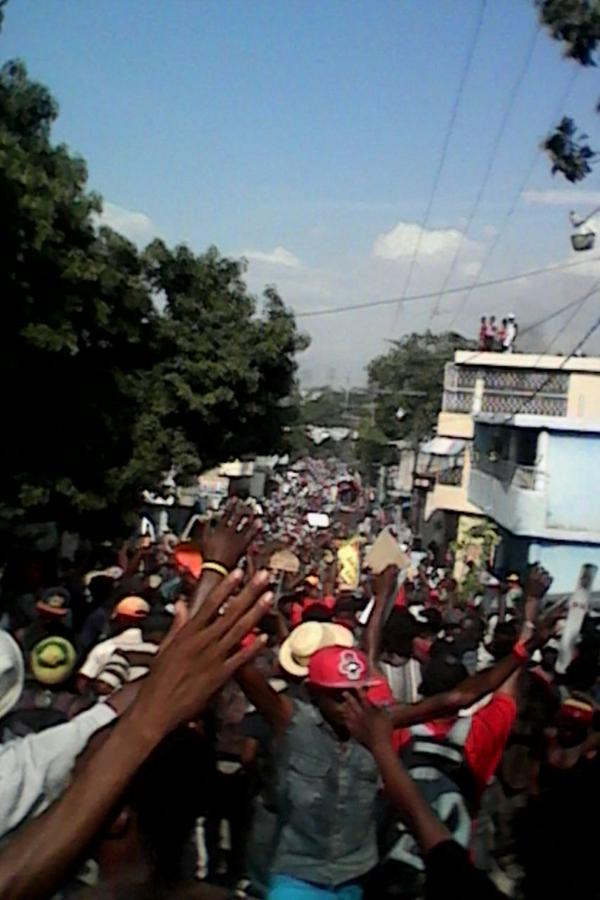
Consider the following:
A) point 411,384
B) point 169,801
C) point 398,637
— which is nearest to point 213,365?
point 398,637

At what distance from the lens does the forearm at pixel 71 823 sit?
2.31 meters

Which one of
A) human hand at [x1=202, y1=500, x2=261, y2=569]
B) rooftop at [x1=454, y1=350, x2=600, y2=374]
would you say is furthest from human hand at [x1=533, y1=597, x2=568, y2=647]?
rooftop at [x1=454, y1=350, x2=600, y2=374]

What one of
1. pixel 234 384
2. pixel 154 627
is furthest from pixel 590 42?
pixel 234 384

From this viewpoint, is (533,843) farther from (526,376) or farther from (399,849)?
(526,376)

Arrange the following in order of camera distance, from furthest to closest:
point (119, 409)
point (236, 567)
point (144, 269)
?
point (144, 269) → point (119, 409) → point (236, 567)

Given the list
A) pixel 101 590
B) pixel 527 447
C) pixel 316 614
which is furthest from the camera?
pixel 527 447

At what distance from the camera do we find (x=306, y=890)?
173 inches

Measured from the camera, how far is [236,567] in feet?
10.3

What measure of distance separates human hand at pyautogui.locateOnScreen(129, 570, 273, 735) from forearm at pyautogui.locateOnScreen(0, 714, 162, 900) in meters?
0.04

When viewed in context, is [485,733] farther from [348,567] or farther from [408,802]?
[348,567]

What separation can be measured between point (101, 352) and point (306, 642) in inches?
694

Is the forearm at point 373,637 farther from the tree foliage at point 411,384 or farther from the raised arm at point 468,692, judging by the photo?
the tree foliage at point 411,384

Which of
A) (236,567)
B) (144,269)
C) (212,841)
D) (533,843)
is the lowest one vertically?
(212,841)

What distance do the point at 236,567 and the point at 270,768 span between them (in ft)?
5.88
